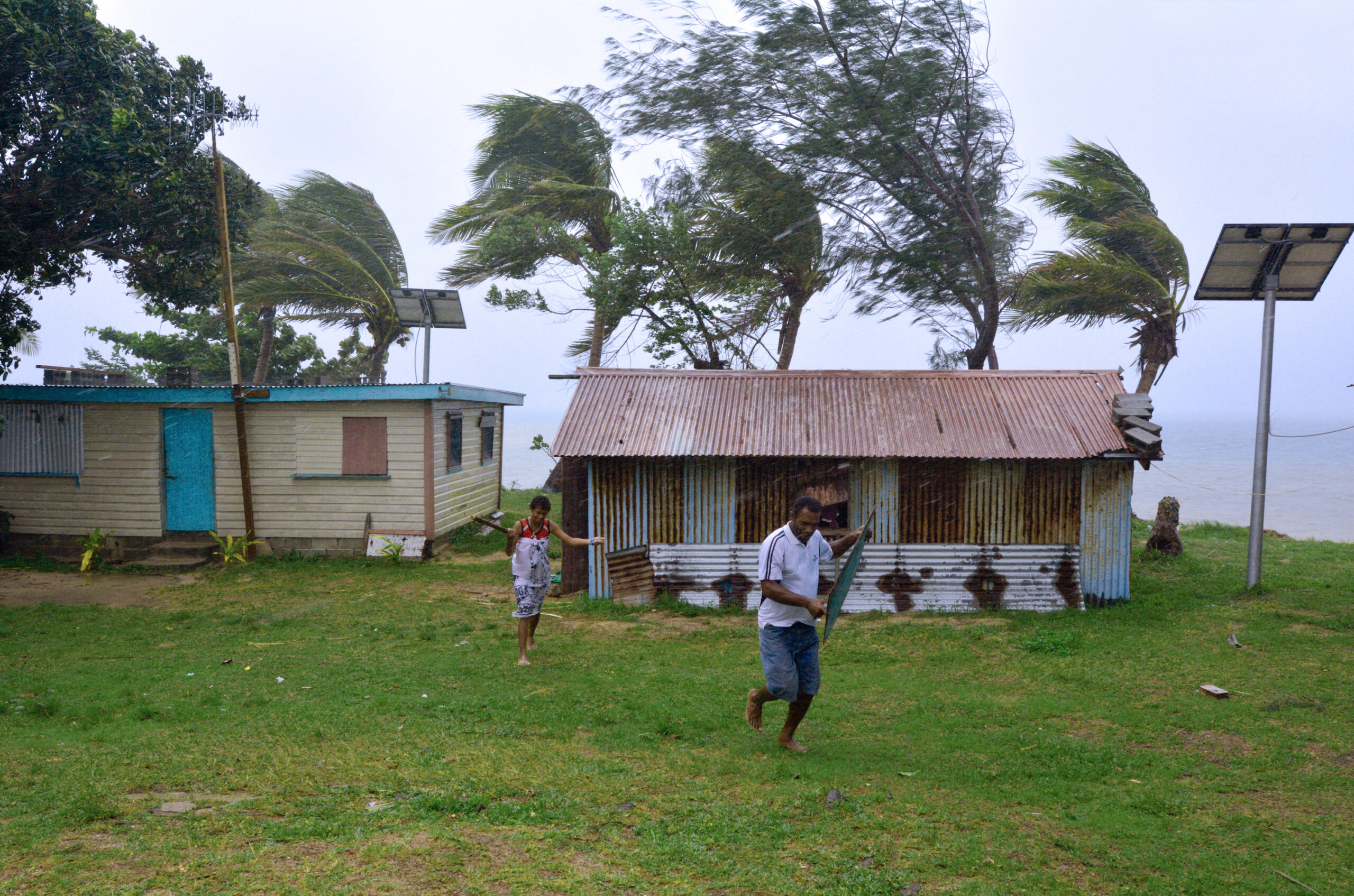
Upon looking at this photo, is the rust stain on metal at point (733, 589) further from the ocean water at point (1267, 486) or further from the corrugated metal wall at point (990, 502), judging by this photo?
the ocean water at point (1267, 486)

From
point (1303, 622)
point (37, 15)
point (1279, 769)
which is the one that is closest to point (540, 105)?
point (37, 15)

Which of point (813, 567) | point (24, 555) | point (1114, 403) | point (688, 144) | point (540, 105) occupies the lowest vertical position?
point (24, 555)

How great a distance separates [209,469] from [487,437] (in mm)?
5322

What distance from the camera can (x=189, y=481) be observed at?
45.7 feet

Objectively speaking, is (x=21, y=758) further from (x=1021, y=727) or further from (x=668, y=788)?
(x=1021, y=727)

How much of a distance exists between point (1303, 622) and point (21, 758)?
11948 millimetres

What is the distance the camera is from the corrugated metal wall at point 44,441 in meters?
13.9

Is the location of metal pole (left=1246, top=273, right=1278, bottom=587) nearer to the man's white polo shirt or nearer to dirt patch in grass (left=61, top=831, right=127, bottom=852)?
the man's white polo shirt

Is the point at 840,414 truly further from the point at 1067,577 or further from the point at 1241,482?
the point at 1241,482

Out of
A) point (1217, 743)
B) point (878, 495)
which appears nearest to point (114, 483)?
point (878, 495)

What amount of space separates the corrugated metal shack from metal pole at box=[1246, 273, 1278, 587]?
68.9 inches

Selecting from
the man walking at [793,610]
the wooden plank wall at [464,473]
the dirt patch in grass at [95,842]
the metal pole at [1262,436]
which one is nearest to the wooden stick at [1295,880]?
the man walking at [793,610]

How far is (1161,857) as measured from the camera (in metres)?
4.04

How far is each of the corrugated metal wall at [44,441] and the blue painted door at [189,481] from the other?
147 centimetres
